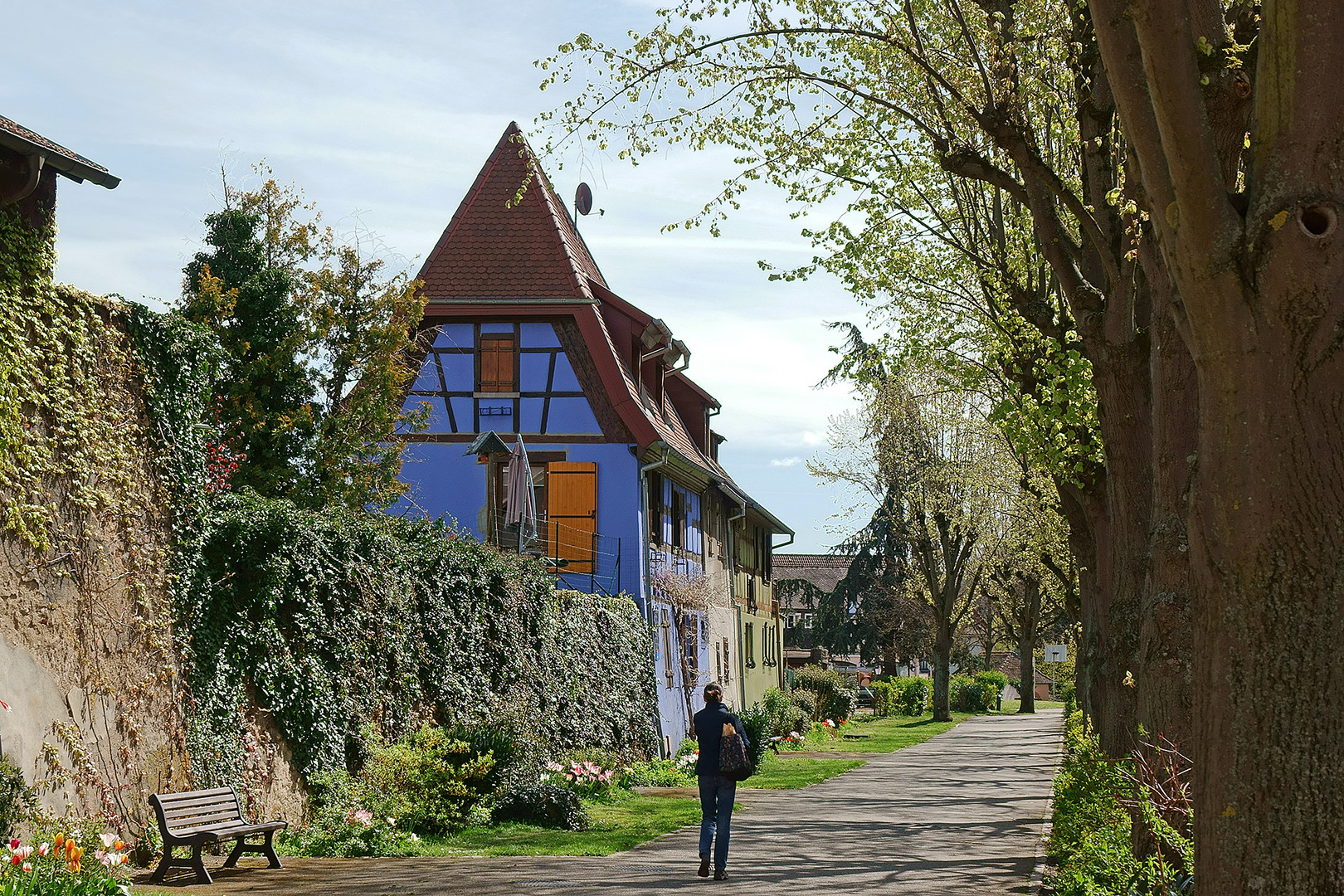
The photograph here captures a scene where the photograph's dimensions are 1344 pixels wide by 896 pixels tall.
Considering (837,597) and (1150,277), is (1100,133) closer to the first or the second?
(1150,277)

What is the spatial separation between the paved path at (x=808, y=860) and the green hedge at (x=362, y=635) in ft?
6.03

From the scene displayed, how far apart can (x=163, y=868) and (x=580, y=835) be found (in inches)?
224

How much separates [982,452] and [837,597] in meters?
28.2

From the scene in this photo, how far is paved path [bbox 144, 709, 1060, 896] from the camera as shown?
11.1m

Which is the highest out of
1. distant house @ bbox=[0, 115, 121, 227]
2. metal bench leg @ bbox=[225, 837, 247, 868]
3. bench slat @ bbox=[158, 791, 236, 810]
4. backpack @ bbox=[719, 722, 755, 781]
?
distant house @ bbox=[0, 115, 121, 227]

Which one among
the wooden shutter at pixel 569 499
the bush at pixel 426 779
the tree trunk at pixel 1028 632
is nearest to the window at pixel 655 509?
the wooden shutter at pixel 569 499

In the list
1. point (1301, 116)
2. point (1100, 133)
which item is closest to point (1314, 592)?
point (1301, 116)

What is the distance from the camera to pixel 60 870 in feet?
29.2

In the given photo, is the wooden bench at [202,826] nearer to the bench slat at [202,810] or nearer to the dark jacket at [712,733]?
the bench slat at [202,810]

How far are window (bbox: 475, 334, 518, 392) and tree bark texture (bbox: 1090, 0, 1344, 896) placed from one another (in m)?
22.3

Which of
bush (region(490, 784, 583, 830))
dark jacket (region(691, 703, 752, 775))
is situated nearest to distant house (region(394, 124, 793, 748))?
bush (region(490, 784, 583, 830))

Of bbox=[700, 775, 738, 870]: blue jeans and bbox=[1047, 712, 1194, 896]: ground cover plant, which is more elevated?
bbox=[1047, 712, 1194, 896]: ground cover plant

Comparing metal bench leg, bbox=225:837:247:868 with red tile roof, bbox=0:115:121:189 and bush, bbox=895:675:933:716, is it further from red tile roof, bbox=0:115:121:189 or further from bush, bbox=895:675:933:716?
bush, bbox=895:675:933:716

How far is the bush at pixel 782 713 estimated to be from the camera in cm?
3381
